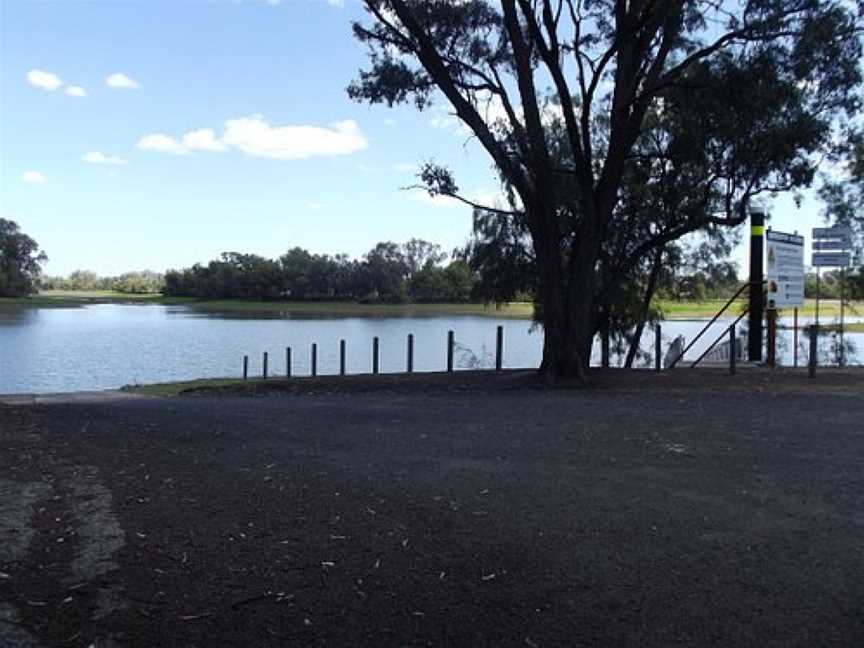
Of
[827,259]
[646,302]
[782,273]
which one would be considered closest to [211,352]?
[646,302]

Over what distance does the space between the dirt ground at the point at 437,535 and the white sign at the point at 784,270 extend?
8.33 metres

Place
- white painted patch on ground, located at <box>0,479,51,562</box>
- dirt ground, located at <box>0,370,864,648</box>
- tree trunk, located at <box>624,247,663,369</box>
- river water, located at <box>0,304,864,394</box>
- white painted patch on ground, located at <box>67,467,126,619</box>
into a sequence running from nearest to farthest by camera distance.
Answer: dirt ground, located at <box>0,370,864,648</box>
white painted patch on ground, located at <box>67,467,126,619</box>
white painted patch on ground, located at <box>0,479,51,562</box>
tree trunk, located at <box>624,247,663,369</box>
river water, located at <box>0,304,864,394</box>

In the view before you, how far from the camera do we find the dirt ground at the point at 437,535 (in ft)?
12.1

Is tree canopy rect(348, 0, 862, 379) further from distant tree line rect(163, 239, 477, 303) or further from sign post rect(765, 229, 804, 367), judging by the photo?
distant tree line rect(163, 239, 477, 303)

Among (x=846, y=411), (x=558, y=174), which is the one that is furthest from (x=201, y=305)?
(x=846, y=411)

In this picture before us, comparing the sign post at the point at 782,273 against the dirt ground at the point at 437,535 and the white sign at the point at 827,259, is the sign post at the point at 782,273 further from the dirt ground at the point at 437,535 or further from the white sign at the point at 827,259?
the dirt ground at the point at 437,535

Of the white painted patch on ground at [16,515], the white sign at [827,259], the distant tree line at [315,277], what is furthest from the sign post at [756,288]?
the distant tree line at [315,277]

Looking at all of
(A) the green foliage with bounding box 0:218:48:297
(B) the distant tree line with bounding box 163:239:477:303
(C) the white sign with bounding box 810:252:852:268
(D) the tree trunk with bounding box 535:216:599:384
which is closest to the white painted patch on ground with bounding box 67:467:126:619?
(D) the tree trunk with bounding box 535:216:599:384

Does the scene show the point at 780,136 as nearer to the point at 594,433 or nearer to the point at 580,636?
the point at 594,433

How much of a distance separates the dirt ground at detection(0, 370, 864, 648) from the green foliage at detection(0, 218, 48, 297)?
401 feet

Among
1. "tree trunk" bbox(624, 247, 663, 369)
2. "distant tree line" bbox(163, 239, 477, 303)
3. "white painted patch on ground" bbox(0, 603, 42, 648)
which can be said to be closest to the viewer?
"white painted patch on ground" bbox(0, 603, 42, 648)

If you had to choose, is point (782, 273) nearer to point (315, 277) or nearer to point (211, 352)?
point (211, 352)

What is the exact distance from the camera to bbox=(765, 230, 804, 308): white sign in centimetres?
1673

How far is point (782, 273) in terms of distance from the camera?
1689 cm
